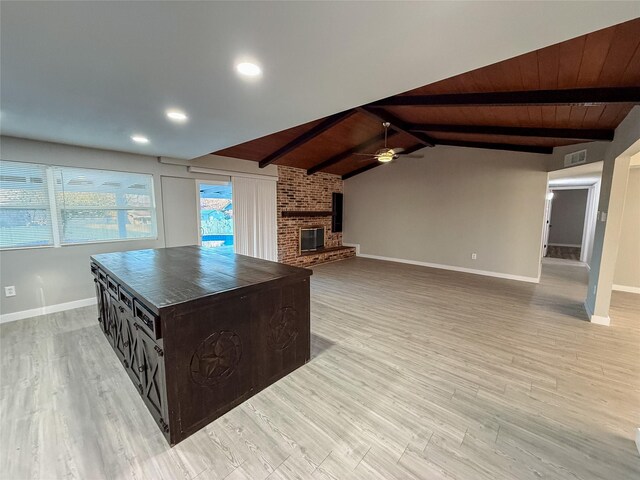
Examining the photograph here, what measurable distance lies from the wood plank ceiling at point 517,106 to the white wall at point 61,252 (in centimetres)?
155

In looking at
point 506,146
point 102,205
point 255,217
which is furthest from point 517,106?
point 102,205

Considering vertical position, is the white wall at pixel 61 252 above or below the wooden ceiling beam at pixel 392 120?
below

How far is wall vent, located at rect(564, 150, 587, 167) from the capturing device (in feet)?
12.6

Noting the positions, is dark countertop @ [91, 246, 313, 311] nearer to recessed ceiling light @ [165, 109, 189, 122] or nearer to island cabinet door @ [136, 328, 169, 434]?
island cabinet door @ [136, 328, 169, 434]

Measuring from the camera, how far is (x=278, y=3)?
1107 mm

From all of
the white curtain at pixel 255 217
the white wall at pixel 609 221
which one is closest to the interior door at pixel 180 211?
the white curtain at pixel 255 217

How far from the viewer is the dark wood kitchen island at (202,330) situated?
5.17 feet

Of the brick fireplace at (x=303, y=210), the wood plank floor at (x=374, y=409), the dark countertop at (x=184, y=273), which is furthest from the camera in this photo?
the brick fireplace at (x=303, y=210)

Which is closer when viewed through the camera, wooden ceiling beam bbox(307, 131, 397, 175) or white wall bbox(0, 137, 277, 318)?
white wall bbox(0, 137, 277, 318)

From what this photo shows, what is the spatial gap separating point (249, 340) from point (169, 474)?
0.79m

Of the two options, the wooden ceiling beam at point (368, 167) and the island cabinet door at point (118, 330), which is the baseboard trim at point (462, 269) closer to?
the wooden ceiling beam at point (368, 167)

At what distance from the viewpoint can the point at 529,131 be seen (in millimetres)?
3688

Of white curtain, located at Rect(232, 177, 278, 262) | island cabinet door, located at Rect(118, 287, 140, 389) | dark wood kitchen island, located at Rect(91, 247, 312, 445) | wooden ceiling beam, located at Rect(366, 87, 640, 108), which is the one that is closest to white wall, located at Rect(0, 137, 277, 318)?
white curtain, located at Rect(232, 177, 278, 262)

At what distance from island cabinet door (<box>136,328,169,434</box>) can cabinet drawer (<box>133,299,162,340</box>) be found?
62mm
